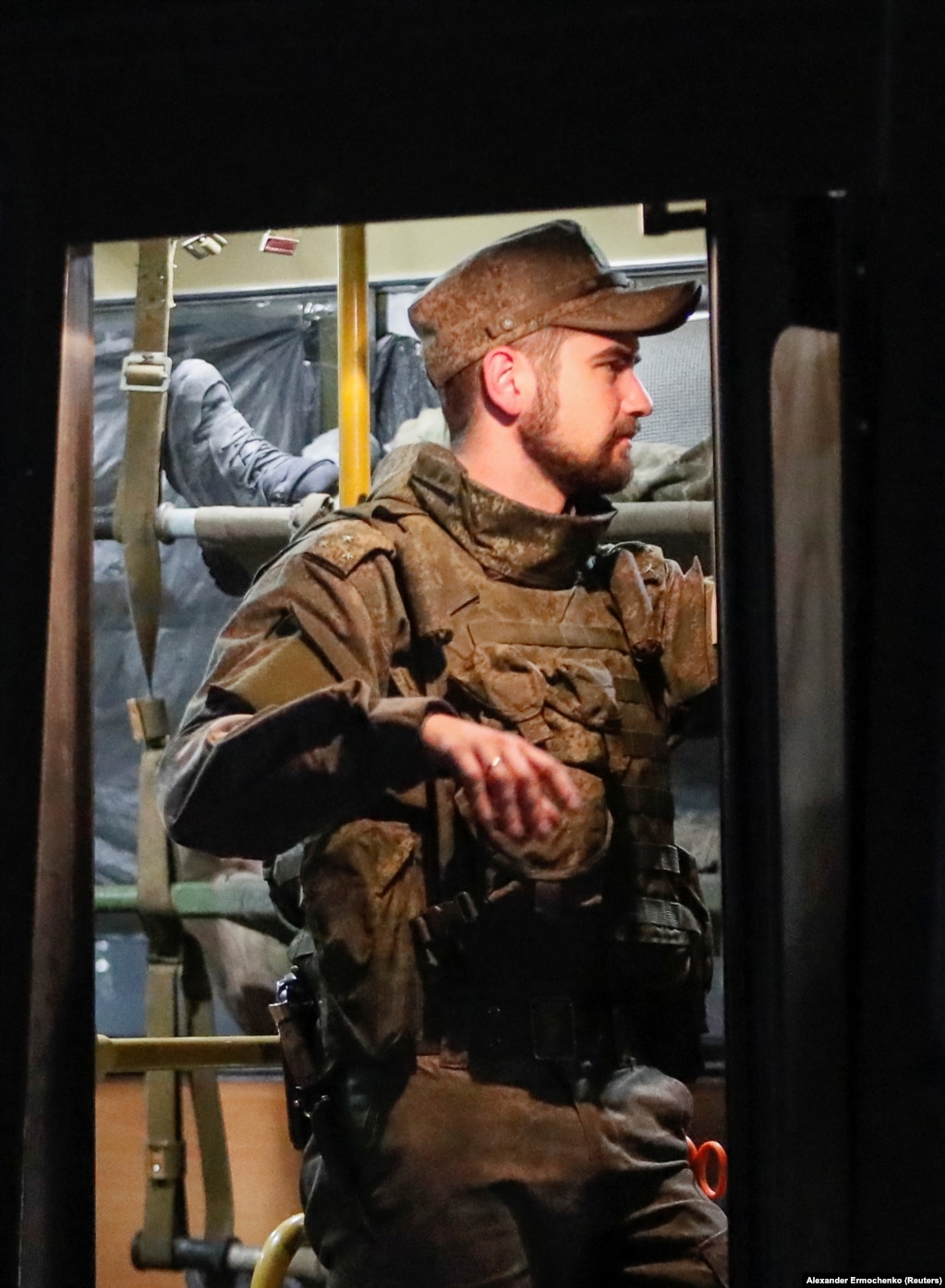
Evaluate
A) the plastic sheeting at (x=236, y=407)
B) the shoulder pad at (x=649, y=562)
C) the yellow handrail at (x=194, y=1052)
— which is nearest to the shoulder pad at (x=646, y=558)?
the shoulder pad at (x=649, y=562)

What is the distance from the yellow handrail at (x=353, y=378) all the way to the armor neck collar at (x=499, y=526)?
221mm

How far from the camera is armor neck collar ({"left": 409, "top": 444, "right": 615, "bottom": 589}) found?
1141 millimetres

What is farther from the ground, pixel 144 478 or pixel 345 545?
pixel 144 478

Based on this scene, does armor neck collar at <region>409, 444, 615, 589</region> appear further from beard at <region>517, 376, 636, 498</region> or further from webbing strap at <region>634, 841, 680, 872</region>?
webbing strap at <region>634, 841, 680, 872</region>

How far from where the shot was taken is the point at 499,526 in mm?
1141

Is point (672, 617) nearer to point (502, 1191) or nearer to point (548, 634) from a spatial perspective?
point (548, 634)

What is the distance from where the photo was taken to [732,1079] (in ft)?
2.33

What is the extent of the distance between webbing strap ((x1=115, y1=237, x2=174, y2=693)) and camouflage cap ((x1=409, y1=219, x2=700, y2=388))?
0.38 metres

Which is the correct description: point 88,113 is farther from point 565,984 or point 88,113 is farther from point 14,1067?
point 565,984

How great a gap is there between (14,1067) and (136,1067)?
671 millimetres

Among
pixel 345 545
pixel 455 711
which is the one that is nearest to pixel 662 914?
pixel 455 711

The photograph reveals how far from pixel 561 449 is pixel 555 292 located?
127 millimetres

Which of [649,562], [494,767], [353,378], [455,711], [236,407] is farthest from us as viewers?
[236,407]

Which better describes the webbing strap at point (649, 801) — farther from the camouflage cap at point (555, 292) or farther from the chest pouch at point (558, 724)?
the camouflage cap at point (555, 292)
